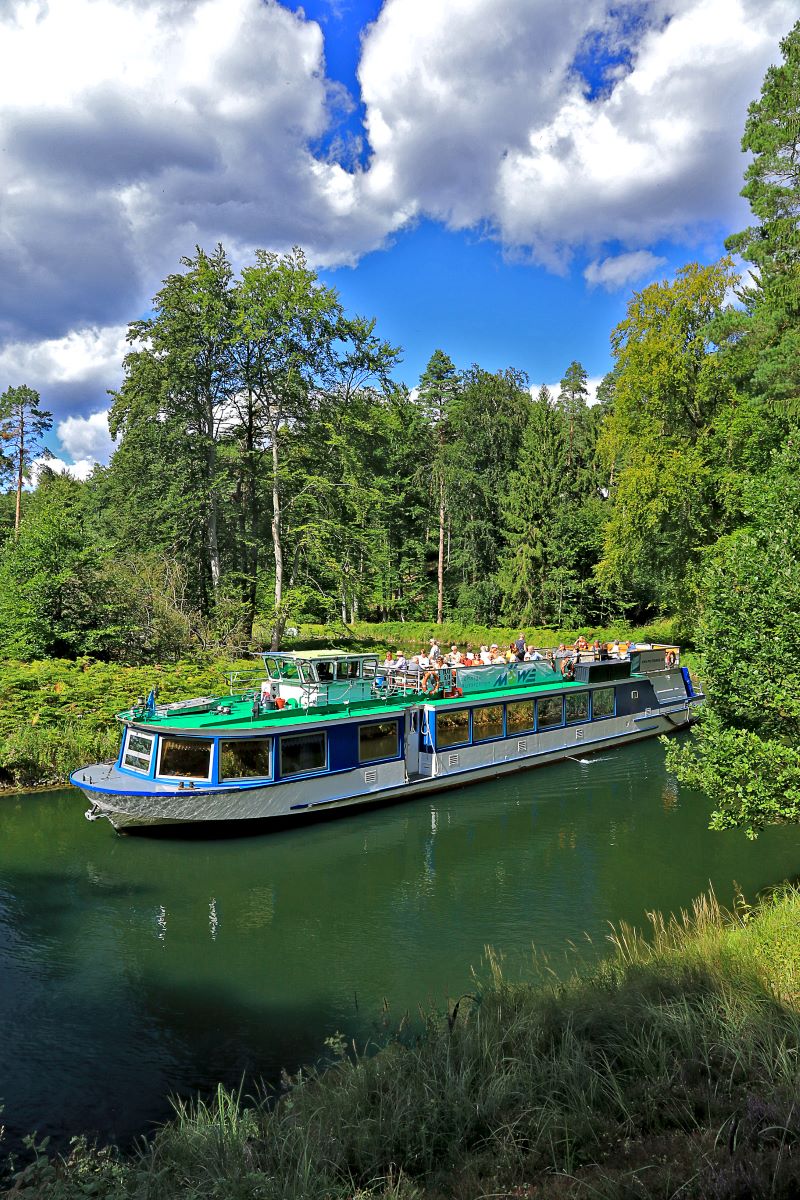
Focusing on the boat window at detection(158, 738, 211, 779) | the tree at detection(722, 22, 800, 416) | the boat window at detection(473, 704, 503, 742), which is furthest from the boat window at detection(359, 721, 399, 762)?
the tree at detection(722, 22, 800, 416)

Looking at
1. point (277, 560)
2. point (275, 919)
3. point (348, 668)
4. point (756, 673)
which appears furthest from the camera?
point (277, 560)

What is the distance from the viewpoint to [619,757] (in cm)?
2564

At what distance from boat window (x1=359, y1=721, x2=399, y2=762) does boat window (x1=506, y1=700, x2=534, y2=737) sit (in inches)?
187

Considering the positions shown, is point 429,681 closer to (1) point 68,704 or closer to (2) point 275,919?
(2) point 275,919

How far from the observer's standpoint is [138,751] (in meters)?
17.4

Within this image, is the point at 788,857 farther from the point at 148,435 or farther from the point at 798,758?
the point at 148,435

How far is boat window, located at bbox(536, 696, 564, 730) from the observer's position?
24.4 metres

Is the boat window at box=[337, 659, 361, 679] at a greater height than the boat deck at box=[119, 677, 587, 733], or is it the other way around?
the boat window at box=[337, 659, 361, 679]

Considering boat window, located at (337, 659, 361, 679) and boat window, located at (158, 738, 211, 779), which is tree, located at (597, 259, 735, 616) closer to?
boat window, located at (337, 659, 361, 679)

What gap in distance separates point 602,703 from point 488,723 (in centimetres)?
603

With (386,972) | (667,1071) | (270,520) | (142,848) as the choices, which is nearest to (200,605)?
(270,520)

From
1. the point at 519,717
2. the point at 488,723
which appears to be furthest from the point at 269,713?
the point at 519,717

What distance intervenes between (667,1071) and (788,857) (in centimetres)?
1166

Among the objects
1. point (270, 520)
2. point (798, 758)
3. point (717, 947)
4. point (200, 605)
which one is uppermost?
point (270, 520)
